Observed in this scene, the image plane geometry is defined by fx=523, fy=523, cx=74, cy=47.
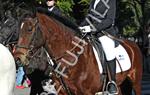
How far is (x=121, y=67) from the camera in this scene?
10031mm

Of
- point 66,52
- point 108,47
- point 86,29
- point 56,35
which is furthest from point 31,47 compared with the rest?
point 108,47

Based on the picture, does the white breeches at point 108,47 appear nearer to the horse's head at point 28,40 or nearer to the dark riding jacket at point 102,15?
the dark riding jacket at point 102,15

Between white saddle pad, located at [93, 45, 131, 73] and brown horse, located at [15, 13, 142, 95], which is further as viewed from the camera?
white saddle pad, located at [93, 45, 131, 73]

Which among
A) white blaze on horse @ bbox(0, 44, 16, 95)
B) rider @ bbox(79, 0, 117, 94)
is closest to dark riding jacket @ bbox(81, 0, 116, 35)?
rider @ bbox(79, 0, 117, 94)

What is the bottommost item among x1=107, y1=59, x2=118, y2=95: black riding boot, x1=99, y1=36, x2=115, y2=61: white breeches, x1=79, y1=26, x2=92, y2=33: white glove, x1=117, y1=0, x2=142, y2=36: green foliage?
x1=117, y1=0, x2=142, y2=36: green foliage

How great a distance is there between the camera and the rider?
9219 mm

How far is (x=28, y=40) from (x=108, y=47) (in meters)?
1.91

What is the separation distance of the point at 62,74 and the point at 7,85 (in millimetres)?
3079

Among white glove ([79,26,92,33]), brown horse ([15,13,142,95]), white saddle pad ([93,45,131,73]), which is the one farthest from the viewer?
white saddle pad ([93,45,131,73])

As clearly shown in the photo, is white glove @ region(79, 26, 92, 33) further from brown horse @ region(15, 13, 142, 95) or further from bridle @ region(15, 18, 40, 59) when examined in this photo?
bridle @ region(15, 18, 40, 59)

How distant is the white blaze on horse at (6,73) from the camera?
553 centimetres

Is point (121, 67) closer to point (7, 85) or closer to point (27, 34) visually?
point (27, 34)

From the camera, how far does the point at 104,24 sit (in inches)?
370

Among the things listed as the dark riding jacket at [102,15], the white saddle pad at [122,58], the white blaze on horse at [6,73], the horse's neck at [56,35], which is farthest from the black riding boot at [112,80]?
the white blaze on horse at [6,73]
